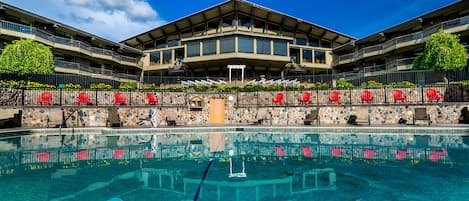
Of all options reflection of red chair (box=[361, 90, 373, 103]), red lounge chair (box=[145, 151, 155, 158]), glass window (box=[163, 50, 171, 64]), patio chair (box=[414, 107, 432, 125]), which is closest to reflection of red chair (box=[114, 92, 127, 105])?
red lounge chair (box=[145, 151, 155, 158])

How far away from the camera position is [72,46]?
29938 mm

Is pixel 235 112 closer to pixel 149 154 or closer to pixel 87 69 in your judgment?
pixel 149 154

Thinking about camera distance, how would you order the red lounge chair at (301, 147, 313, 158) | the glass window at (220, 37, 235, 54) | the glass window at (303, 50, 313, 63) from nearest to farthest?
the red lounge chair at (301, 147, 313, 158), the glass window at (220, 37, 235, 54), the glass window at (303, 50, 313, 63)

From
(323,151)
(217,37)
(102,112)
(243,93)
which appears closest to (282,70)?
(217,37)

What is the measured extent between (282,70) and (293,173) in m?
29.8

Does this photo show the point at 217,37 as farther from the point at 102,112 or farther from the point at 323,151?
the point at 323,151

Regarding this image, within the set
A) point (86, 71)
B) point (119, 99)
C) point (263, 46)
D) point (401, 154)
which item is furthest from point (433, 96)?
point (86, 71)

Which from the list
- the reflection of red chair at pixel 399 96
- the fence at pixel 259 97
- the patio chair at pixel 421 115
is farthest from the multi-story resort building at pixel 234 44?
the patio chair at pixel 421 115

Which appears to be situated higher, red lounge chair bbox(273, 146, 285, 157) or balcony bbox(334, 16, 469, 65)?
balcony bbox(334, 16, 469, 65)

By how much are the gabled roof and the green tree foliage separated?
54.6 feet

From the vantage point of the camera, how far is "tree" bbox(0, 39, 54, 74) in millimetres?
20594

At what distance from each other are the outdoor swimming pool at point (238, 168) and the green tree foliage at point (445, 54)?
35.1ft

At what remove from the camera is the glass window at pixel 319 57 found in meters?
38.3

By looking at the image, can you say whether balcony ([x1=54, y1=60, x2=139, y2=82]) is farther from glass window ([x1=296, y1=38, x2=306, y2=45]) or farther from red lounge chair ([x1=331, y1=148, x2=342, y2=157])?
red lounge chair ([x1=331, y1=148, x2=342, y2=157])
